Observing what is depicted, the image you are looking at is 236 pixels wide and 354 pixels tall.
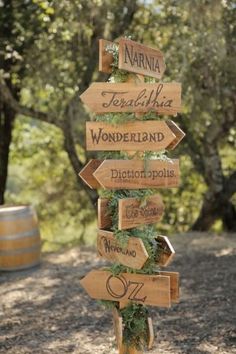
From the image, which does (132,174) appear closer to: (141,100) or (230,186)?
(141,100)

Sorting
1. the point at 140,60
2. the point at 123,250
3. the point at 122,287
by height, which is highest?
the point at 140,60

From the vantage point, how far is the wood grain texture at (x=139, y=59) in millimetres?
3631

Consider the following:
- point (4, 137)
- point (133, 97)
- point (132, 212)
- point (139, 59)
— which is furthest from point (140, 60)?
point (4, 137)

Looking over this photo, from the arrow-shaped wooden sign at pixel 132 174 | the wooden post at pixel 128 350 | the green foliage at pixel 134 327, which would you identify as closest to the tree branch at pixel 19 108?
the arrow-shaped wooden sign at pixel 132 174

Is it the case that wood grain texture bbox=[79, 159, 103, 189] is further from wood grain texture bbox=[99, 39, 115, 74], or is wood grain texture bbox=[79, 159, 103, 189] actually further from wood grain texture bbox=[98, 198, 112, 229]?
wood grain texture bbox=[99, 39, 115, 74]

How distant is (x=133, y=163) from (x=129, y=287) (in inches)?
32.9

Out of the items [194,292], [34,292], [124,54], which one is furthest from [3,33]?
[124,54]

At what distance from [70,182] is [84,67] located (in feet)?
14.5

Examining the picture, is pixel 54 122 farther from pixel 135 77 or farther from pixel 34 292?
pixel 135 77

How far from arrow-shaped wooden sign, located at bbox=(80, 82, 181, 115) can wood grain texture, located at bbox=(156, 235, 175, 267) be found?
36.1 inches

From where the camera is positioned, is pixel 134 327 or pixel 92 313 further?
pixel 92 313

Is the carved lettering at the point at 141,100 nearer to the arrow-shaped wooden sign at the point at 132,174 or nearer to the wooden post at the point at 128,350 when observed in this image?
the arrow-shaped wooden sign at the point at 132,174

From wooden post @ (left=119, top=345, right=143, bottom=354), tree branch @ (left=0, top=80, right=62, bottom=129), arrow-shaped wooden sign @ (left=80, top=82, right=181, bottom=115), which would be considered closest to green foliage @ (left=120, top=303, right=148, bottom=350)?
wooden post @ (left=119, top=345, right=143, bottom=354)

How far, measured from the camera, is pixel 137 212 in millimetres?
3711
